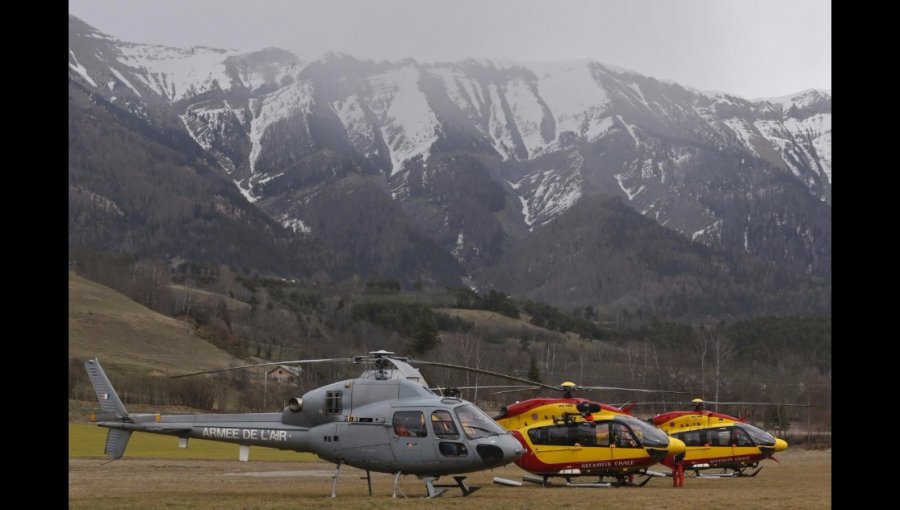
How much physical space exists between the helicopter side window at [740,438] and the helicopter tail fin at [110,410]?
20853 millimetres

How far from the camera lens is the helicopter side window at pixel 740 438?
34.8m

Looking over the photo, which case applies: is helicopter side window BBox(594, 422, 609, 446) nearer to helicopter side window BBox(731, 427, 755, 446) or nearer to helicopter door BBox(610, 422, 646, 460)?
helicopter door BBox(610, 422, 646, 460)

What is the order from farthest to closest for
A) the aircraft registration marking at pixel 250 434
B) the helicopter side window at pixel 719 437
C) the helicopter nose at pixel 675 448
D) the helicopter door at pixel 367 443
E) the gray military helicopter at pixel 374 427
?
1. the helicopter side window at pixel 719 437
2. the helicopter nose at pixel 675 448
3. the aircraft registration marking at pixel 250 434
4. the helicopter door at pixel 367 443
5. the gray military helicopter at pixel 374 427

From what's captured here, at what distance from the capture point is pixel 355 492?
79.1 feet

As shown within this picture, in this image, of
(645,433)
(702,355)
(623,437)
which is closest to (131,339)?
(702,355)

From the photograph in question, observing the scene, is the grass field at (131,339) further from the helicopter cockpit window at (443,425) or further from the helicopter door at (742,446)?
the helicopter cockpit window at (443,425)

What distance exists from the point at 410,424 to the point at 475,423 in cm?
145

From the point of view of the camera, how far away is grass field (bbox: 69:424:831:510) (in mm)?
19844

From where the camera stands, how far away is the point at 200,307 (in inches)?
Answer: 7126

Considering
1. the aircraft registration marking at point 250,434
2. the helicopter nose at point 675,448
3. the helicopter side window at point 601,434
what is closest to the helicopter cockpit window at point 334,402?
the aircraft registration marking at point 250,434

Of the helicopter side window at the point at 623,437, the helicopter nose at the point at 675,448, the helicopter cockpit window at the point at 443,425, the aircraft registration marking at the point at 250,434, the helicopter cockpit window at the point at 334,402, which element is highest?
the helicopter cockpit window at the point at 334,402

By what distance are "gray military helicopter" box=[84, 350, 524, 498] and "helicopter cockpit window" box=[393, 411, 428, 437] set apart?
0.07 feet

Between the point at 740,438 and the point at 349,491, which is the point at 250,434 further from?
the point at 740,438
